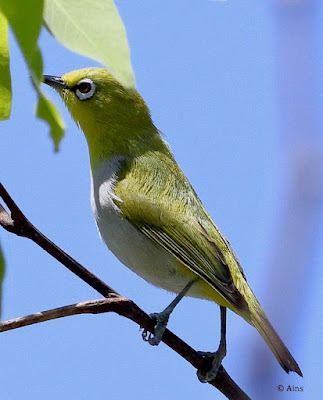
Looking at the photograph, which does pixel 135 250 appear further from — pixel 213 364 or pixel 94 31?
pixel 94 31

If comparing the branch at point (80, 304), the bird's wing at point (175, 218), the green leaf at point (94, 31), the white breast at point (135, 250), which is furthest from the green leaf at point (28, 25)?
the white breast at point (135, 250)

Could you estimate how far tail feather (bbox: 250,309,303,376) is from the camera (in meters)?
2.70

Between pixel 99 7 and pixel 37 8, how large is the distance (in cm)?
11

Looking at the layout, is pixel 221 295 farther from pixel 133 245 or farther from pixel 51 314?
pixel 51 314

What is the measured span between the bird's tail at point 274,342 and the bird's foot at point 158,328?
1.24ft

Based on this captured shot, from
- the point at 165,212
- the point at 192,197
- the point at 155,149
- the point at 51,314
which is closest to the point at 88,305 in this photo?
the point at 51,314

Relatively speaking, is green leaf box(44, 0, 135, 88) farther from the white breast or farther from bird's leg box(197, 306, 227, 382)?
the white breast

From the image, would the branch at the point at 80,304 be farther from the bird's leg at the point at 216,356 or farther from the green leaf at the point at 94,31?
the green leaf at the point at 94,31

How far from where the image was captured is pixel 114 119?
4289 millimetres

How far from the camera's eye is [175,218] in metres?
3.71

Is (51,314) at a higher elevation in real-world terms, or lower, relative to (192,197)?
lower

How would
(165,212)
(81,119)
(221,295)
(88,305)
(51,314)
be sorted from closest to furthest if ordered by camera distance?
(51,314), (88,305), (221,295), (165,212), (81,119)

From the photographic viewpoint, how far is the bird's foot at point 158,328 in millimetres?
2617

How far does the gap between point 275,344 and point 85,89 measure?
6.69 feet
